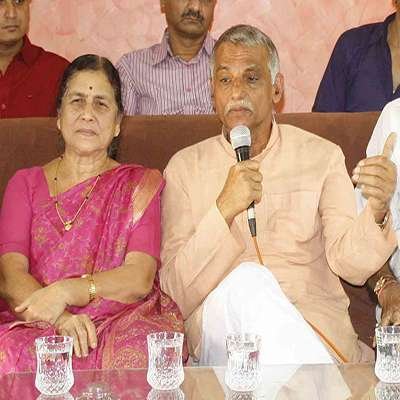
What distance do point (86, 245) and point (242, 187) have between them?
51 cm

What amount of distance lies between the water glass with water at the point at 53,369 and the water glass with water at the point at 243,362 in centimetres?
36

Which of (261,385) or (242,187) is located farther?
(242,187)

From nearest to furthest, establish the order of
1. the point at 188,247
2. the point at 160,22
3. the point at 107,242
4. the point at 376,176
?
1. the point at 376,176
2. the point at 188,247
3. the point at 107,242
4. the point at 160,22

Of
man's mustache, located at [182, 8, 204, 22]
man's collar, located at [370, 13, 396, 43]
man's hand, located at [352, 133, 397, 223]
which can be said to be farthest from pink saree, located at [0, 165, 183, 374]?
man's collar, located at [370, 13, 396, 43]

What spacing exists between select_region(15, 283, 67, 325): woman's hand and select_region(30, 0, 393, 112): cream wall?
1988 millimetres

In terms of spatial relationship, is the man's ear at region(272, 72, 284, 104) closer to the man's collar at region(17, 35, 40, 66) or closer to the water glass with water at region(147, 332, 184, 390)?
the water glass with water at region(147, 332, 184, 390)

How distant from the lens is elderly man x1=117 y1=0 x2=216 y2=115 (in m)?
Answer: 4.05

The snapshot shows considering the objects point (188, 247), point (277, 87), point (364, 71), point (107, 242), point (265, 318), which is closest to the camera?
point (265, 318)

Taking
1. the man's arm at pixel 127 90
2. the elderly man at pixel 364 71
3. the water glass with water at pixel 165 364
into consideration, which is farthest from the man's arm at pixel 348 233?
the man's arm at pixel 127 90

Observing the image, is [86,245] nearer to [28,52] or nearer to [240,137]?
[240,137]

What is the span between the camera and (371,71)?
3898 mm

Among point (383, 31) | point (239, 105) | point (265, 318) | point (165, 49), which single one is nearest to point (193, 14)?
point (165, 49)

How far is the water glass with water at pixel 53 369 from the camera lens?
212cm

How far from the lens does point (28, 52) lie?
403 cm
